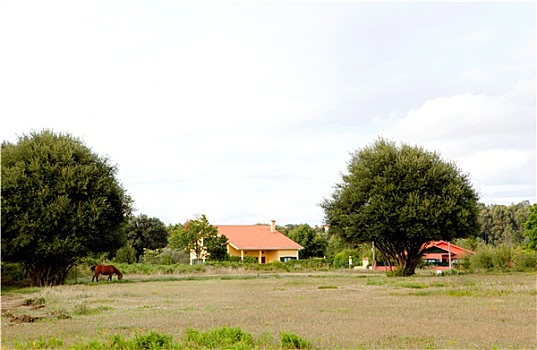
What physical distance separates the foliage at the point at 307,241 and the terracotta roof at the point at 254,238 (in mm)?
4009

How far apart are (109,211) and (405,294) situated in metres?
23.4

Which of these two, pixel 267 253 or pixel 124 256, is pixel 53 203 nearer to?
pixel 124 256

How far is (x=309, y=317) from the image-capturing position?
18.9m

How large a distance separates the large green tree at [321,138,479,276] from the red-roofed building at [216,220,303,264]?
105 ft

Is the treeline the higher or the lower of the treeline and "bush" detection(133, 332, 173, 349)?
the higher

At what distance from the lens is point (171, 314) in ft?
66.2

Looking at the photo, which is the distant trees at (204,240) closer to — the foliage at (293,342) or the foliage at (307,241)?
the foliage at (307,241)

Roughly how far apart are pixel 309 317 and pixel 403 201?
26149mm

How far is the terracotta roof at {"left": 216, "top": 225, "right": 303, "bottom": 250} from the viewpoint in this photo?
7775 cm

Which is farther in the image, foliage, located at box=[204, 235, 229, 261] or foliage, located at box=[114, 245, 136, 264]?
foliage, located at box=[204, 235, 229, 261]

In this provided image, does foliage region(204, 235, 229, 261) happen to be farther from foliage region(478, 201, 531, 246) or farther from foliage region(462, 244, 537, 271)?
Answer: foliage region(478, 201, 531, 246)

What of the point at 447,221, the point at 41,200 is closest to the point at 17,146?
the point at 41,200

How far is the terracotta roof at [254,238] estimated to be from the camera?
77.8 meters

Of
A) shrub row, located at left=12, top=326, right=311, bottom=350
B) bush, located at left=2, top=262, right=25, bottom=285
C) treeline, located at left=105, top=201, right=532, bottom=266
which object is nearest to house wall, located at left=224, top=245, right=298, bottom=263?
treeline, located at left=105, top=201, right=532, bottom=266
